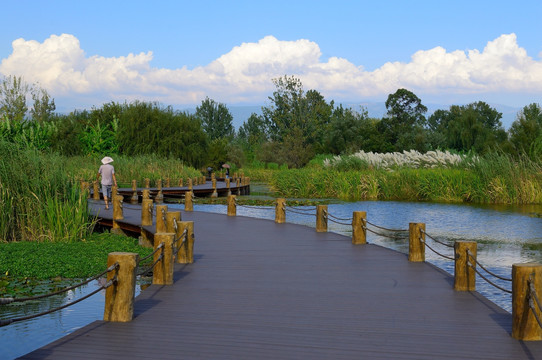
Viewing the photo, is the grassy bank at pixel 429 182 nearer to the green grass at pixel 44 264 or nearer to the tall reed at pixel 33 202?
the tall reed at pixel 33 202

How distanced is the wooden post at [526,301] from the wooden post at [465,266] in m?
1.88

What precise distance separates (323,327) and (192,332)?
1262mm

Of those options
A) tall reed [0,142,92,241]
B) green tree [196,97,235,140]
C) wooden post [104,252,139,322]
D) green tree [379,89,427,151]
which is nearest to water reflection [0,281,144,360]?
wooden post [104,252,139,322]

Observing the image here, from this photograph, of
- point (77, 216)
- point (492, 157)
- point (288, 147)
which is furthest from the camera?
point (288, 147)

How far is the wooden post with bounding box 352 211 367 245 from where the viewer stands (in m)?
12.3

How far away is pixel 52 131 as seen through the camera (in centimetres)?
4388

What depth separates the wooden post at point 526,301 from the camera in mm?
5621

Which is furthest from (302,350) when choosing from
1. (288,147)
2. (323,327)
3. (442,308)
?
(288,147)

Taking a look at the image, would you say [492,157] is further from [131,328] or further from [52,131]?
[52,131]

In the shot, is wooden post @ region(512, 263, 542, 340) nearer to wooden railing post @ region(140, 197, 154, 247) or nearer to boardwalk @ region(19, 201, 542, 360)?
boardwalk @ region(19, 201, 542, 360)

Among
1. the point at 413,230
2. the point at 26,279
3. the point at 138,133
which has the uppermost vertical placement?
the point at 138,133

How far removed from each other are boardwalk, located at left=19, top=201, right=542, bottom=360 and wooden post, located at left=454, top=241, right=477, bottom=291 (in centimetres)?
22

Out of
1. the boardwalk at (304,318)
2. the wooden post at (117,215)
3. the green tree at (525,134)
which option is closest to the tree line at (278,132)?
the green tree at (525,134)

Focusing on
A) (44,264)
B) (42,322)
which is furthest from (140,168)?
(42,322)
